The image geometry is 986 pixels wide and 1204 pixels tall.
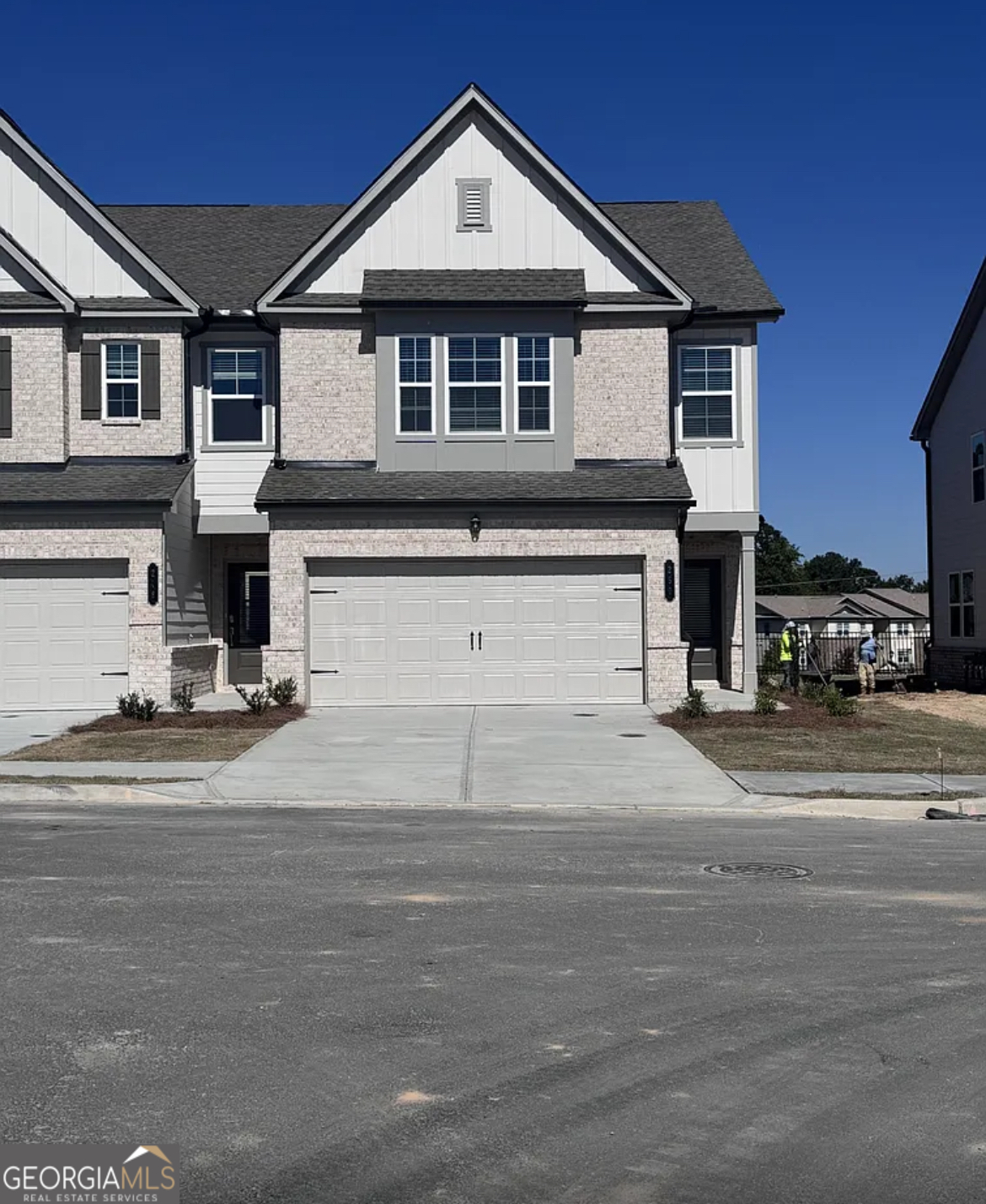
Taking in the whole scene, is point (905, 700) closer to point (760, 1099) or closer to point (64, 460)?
point (64, 460)

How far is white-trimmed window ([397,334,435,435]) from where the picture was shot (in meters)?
25.1

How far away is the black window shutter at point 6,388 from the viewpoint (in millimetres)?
25250

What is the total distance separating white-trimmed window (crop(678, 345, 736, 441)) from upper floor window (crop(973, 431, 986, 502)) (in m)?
9.31

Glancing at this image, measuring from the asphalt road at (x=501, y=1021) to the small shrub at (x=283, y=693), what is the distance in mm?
12234

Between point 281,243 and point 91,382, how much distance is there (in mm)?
6294

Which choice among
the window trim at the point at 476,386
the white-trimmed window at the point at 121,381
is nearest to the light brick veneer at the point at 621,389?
the window trim at the point at 476,386

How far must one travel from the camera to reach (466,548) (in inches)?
957

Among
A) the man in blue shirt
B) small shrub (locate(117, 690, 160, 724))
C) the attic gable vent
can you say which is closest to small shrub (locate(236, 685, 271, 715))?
small shrub (locate(117, 690, 160, 724))

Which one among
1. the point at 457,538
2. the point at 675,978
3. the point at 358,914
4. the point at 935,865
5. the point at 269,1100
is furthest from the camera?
the point at 457,538

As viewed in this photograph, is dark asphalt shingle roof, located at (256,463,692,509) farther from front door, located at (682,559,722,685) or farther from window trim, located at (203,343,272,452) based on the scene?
front door, located at (682,559,722,685)

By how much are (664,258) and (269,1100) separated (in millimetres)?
25731

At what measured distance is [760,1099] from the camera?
17.9 feet

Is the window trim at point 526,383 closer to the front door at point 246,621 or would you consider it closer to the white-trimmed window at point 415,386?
the white-trimmed window at point 415,386

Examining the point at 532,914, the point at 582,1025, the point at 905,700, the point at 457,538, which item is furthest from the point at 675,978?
the point at 905,700
